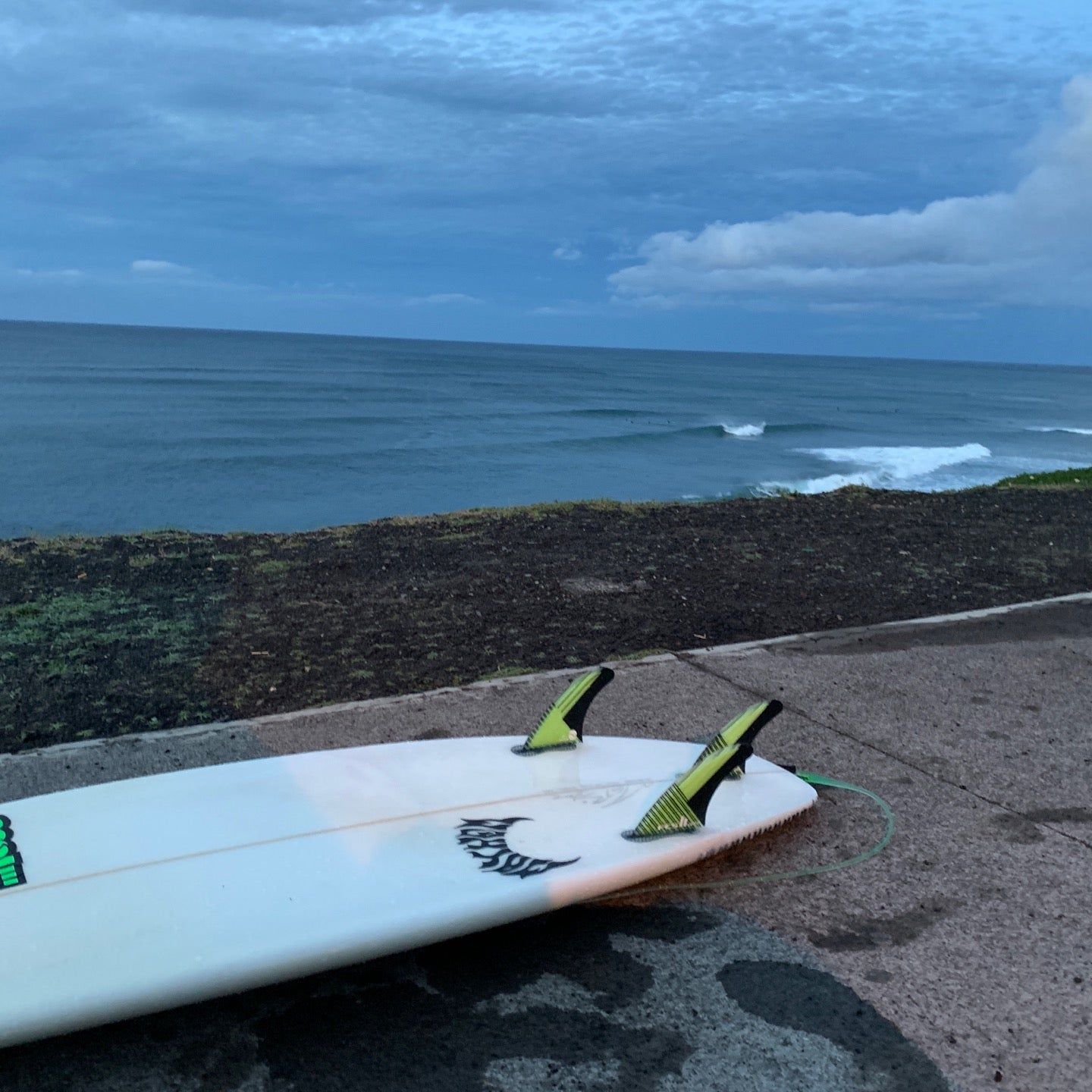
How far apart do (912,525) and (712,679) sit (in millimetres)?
5414

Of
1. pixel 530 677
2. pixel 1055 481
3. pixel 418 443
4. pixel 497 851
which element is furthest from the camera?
pixel 418 443

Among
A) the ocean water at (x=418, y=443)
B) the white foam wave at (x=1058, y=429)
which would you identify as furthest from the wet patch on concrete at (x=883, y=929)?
the white foam wave at (x=1058, y=429)

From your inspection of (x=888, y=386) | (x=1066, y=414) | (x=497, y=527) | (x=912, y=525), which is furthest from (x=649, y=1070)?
(x=888, y=386)

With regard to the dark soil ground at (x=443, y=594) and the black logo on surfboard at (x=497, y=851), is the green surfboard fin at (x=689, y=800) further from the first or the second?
the dark soil ground at (x=443, y=594)

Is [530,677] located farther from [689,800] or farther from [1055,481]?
[1055,481]

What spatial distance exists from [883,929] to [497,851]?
1247 mm

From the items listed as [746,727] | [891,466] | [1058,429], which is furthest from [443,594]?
[1058,429]

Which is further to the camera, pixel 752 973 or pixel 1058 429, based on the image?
pixel 1058 429

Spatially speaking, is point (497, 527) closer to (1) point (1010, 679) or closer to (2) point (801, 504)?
(2) point (801, 504)

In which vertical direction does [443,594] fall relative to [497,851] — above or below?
above

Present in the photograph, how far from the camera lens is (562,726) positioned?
13.8 ft

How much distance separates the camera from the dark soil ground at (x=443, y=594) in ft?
18.2

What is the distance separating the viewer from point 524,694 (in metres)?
5.34

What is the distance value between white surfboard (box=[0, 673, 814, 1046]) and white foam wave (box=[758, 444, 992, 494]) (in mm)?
19938
